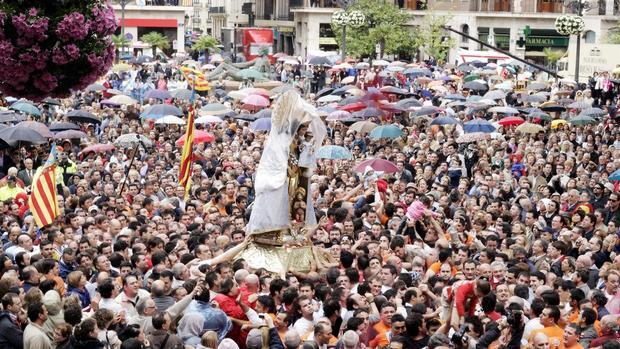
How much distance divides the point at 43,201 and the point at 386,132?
1196 centimetres

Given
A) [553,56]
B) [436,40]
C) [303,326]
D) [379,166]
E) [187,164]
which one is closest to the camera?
[303,326]

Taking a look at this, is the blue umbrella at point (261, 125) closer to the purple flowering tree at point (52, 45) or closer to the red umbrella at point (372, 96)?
the red umbrella at point (372, 96)

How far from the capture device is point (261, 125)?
31219 millimetres

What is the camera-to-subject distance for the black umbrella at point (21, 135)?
27.0 meters

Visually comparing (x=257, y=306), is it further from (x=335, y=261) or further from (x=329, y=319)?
(x=335, y=261)

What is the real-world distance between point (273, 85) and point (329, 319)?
3108 cm

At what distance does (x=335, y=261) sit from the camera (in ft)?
58.5

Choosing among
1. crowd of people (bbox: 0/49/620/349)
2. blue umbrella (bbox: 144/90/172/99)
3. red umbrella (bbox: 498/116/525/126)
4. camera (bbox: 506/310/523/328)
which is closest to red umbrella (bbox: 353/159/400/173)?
crowd of people (bbox: 0/49/620/349)

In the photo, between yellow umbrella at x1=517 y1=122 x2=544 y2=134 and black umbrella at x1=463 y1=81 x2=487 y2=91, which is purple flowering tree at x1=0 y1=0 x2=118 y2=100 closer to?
yellow umbrella at x1=517 y1=122 x2=544 y2=134

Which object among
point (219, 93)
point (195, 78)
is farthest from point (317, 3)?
point (195, 78)

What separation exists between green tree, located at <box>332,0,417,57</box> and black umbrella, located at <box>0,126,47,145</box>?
118ft

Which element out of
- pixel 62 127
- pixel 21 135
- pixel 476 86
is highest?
pixel 21 135

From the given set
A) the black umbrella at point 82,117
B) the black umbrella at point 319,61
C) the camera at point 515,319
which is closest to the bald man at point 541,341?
the camera at point 515,319

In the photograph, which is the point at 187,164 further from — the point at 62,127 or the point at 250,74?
the point at 250,74
